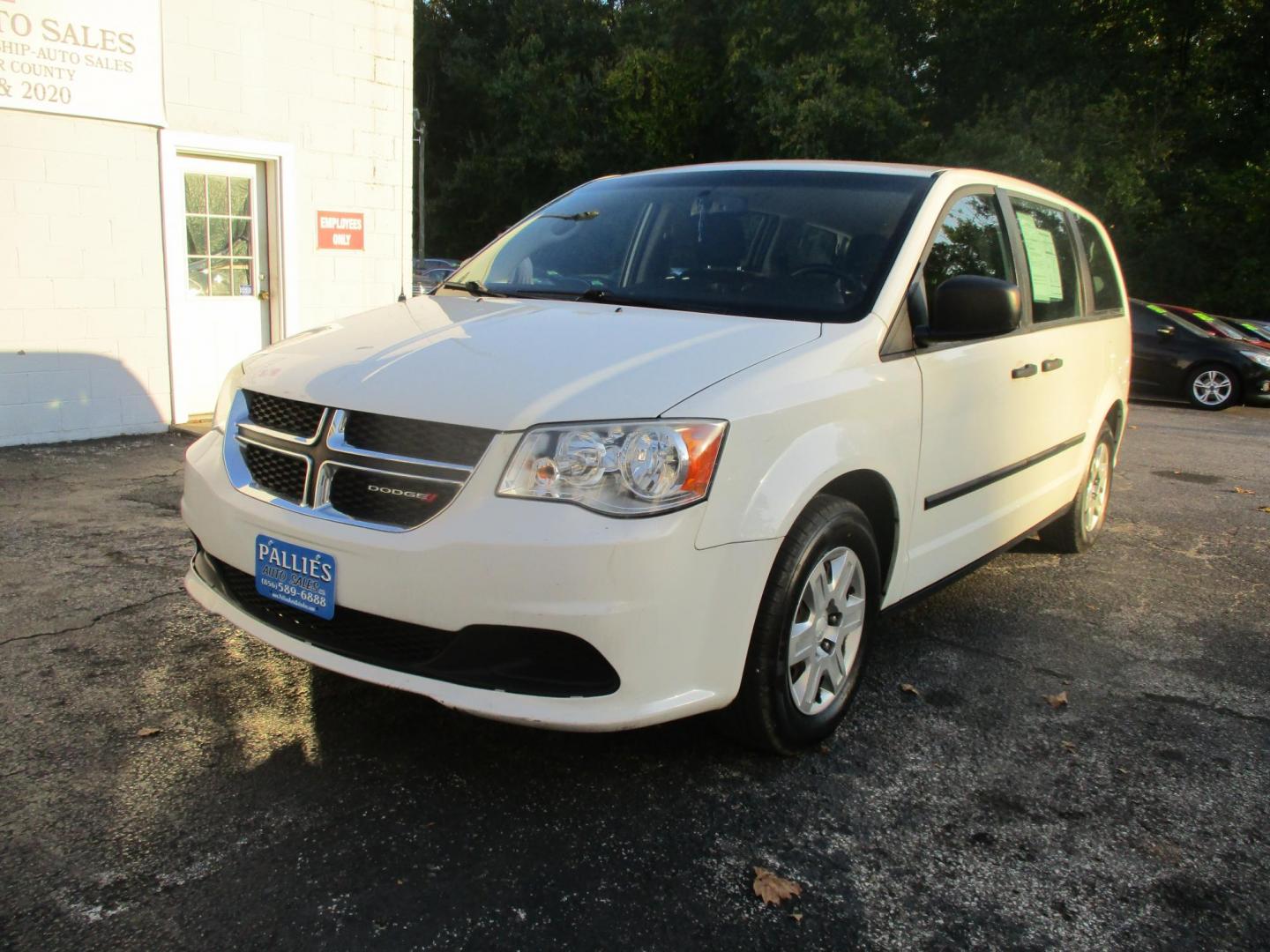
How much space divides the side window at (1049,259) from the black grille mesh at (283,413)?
2.90m

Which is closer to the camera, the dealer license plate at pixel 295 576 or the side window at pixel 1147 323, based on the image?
the dealer license plate at pixel 295 576

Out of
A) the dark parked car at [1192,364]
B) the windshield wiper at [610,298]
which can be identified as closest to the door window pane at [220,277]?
the windshield wiper at [610,298]

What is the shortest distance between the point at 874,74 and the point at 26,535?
1009 inches

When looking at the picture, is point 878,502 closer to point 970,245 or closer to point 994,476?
point 994,476

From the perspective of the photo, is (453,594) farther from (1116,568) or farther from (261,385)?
(1116,568)

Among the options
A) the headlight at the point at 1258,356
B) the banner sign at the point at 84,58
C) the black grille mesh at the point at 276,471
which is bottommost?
the headlight at the point at 1258,356

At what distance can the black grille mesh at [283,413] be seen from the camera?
2830mm

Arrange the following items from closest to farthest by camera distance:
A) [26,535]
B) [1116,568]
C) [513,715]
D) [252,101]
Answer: [513,715], [26,535], [1116,568], [252,101]

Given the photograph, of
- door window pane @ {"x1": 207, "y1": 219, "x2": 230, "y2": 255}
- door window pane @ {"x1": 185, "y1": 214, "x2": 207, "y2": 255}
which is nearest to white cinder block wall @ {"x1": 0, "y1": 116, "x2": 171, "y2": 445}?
door window pane @ {"x1": 185, "y1": 214, "x2": 207, "y2": 255}

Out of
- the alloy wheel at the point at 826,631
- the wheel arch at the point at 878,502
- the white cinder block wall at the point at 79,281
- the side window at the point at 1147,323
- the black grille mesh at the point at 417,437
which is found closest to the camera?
the black grille mesh at the point at 417,437

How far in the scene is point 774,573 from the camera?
2730 millimetres

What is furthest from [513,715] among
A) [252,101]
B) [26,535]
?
[252,101]

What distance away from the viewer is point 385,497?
2635 millimetres

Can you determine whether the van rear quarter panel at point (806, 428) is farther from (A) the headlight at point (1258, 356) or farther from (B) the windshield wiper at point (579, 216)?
(A) the headlight at point (1258, 356)
